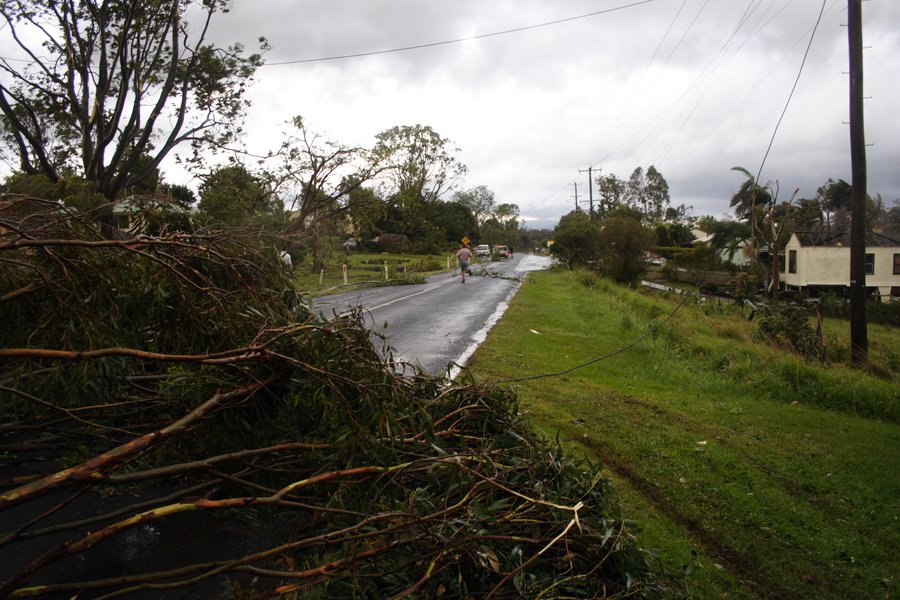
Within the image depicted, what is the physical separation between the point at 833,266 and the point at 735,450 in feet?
131

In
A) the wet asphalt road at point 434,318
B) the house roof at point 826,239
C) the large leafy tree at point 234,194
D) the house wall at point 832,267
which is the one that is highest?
the large leafy tree at point 234,194

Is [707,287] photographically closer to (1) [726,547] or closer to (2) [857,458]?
(2) [857,458]

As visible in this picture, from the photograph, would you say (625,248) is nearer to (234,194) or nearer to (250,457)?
(234,194)

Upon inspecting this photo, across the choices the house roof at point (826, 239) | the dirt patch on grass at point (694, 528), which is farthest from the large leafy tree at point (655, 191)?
the dirt patch on grass at point (694, 528)

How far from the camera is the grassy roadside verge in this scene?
429 centimetres

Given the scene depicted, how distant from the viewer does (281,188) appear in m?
19.0

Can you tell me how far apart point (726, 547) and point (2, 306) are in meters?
4.94

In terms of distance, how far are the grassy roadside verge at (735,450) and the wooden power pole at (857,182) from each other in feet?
3.22

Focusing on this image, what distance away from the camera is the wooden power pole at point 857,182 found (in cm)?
1222

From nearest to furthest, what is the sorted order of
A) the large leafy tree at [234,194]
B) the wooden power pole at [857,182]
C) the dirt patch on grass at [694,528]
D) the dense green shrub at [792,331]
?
the dirt patch on grass at [694,528]
the wooden power pole at [857,182]
the dense green shrub at [792,331]
the large leafy tree at [234,194]

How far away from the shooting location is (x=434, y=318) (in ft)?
47.4

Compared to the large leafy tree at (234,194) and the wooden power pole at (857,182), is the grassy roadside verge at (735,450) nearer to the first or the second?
the wooden power pole at (857,182)

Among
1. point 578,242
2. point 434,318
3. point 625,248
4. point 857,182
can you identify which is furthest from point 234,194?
point 578,242

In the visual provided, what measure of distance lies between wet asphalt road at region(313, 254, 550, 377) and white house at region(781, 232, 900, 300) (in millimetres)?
25625
